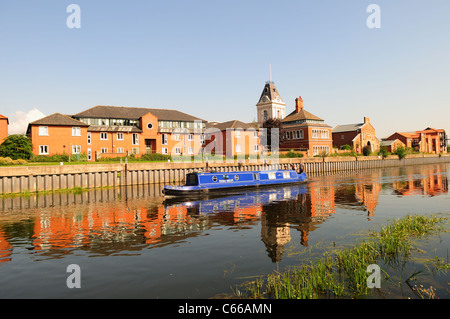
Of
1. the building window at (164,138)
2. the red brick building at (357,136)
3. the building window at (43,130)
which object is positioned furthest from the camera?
the red brick building at (357,136)

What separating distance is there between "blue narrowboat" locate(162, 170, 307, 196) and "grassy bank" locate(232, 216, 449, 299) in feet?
56.0

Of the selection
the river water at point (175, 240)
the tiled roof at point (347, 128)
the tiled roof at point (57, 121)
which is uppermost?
the tiled roof at point (347, 128)

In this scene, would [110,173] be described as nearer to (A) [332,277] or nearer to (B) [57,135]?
(B) [57,135]

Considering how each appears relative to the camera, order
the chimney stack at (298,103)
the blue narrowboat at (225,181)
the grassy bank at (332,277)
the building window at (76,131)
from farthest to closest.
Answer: the chimney stack at (298,103) → the building window at (76,131) → the blue narrowboat at (225,181) → the grassy bank at (332,277)

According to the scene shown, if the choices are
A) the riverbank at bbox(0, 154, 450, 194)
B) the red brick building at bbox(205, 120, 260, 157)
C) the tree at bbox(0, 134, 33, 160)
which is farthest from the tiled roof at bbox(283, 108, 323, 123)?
the tree at bbox(0, 134, 33, 160)

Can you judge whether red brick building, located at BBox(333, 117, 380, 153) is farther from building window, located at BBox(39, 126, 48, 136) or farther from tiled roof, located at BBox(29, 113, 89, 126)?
building window, located at BBox(39, 126, 48, 136)

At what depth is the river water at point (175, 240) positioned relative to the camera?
845 cm

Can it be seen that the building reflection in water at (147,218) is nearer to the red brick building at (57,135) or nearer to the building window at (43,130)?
the red brick building at (57,135)

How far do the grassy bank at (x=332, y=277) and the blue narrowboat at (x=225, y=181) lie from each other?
17080 millimetres

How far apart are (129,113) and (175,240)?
159ft

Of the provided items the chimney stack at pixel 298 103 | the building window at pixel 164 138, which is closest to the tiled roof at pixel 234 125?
the building window at pixel 164 138

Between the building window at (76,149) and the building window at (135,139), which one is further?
the building window at (135,139)

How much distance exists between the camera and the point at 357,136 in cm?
7981
